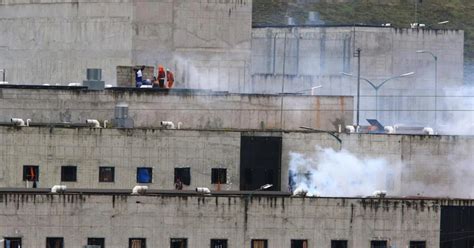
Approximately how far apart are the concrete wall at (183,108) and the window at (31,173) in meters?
7.52

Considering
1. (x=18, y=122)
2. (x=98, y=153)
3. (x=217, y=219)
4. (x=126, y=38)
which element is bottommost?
(x=217, y=219)

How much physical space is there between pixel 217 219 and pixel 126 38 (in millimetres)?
36739

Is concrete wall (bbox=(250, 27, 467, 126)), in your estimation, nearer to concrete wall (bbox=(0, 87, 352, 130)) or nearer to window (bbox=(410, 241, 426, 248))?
concrete wall (bbox=(0, 87, 352, 130))

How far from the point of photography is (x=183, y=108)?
11006 centimetres

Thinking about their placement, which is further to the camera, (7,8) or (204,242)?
(7,8)

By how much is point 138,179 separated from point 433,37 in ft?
218

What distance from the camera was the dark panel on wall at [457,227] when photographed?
90625 millimetres

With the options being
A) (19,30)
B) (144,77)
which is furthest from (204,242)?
(19,30)

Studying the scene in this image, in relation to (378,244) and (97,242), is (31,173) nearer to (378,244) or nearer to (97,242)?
(97,242)

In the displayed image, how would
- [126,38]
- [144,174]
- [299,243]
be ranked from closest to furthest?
[299,243]
[144,174]
[126,38]

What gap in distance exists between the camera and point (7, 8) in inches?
5030

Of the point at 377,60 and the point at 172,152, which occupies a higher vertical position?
the point at 377,60

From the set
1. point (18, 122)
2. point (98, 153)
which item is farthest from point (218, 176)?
point (18, 122)

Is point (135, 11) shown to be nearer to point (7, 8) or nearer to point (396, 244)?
point (7, 8)
